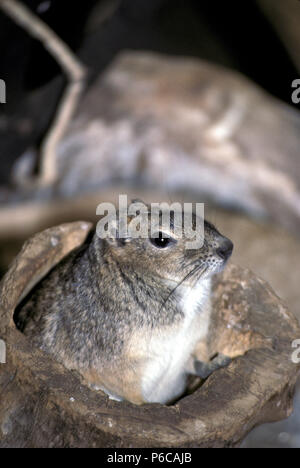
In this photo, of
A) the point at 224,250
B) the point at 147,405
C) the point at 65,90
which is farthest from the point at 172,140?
the point at 147,405

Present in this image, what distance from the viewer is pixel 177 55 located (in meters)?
3.76

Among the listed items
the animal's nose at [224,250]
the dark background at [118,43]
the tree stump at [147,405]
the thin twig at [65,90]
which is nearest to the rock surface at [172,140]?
the thin twig at [65,90]

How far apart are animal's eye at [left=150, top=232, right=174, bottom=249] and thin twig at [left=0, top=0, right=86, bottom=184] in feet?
4.81

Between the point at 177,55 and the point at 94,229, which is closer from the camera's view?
the point at 94,229

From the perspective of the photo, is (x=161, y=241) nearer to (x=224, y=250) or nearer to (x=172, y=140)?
(x=224, y=250)

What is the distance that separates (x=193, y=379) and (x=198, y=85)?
6.92ft

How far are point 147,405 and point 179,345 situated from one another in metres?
0.40

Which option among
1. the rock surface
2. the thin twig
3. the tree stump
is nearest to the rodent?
the tree stump

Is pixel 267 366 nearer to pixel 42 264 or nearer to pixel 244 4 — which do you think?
pixel 42 264

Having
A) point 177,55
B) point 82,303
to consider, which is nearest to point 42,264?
point 82,303

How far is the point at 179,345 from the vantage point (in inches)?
74.2

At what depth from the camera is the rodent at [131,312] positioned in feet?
5.87

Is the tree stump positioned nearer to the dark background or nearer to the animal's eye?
the animal's eye

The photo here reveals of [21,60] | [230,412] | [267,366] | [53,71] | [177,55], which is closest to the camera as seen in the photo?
[230,412]
